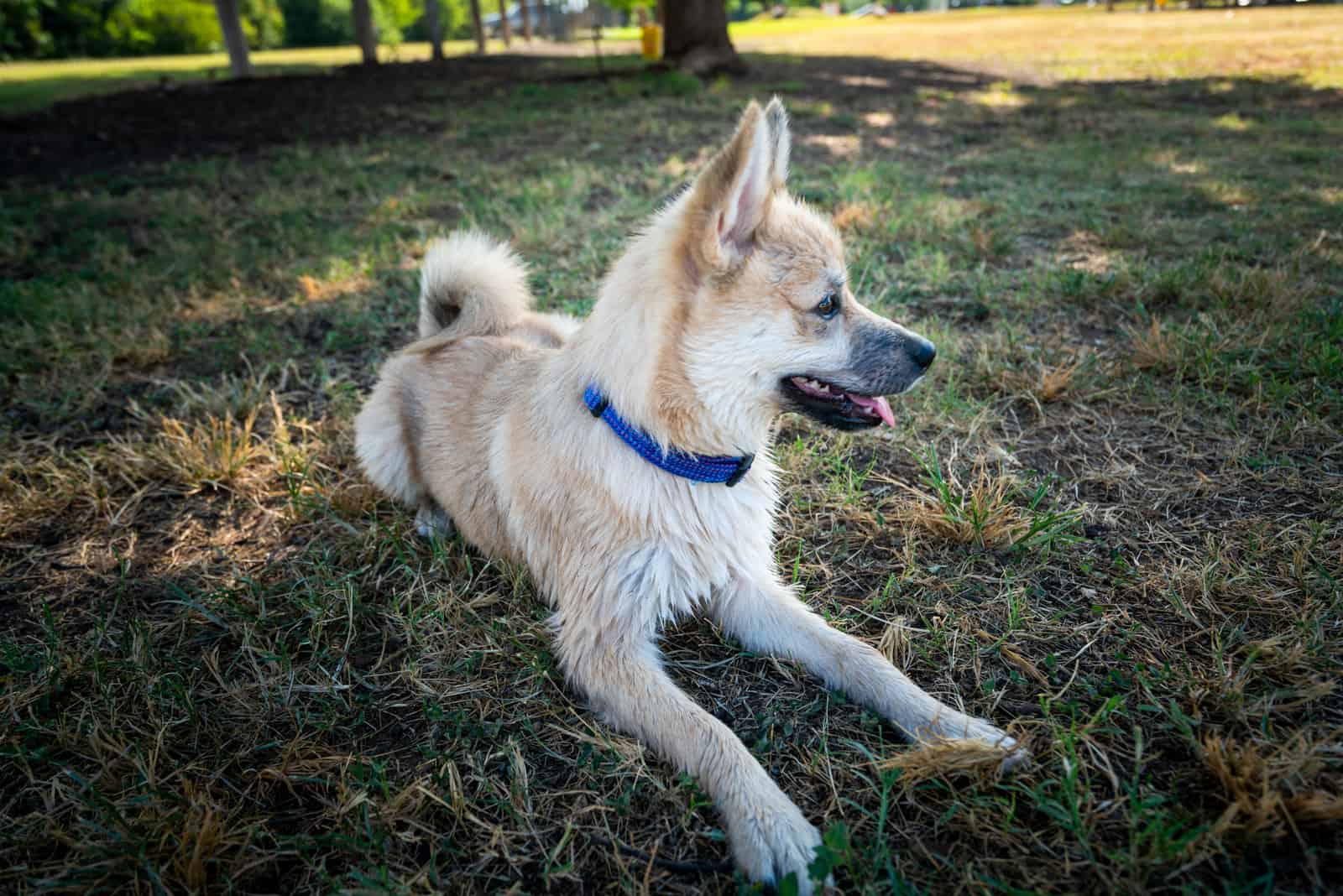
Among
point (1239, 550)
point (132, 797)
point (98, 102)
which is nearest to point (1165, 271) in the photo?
point (1239, 550)

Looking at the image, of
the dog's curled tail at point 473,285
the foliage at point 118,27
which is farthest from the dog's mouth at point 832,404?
the foliage at point 118,27

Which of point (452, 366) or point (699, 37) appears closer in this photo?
point (452, 366)

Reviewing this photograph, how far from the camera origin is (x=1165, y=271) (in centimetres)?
451

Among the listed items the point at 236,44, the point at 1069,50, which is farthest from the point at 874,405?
the point at 1069,50

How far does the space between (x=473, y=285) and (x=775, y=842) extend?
9.11 feet

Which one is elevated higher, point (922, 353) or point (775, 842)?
point (922, 353)

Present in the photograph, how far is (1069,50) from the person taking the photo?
62.2ft

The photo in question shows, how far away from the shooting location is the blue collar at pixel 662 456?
88.4 inches

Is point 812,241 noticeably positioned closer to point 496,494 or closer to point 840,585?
point 840,585

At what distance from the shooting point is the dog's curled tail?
3.46 meters

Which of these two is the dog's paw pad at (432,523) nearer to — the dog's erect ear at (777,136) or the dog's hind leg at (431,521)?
the dog's hind leg at (431,521)

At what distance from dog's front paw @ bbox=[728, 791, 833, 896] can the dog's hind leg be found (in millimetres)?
1760

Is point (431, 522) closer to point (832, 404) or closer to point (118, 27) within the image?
point (832, 404)

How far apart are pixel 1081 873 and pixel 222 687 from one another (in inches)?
99.1
